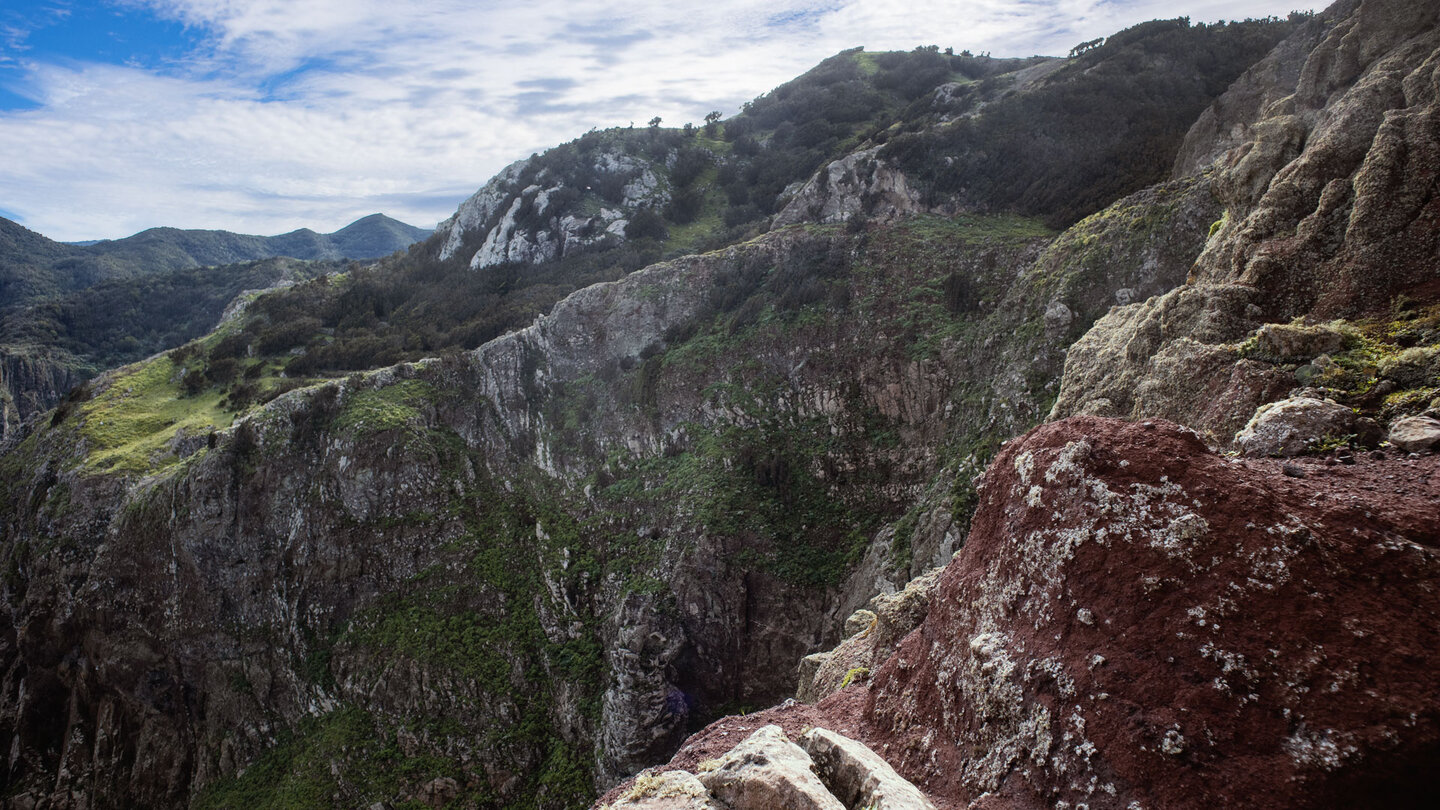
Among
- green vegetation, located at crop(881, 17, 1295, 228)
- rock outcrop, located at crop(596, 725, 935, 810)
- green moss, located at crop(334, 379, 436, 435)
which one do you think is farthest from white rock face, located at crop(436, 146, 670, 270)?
rock outcrop, located at crop(596, 725, 935, 810)

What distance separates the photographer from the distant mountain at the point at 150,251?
91438 millimetres

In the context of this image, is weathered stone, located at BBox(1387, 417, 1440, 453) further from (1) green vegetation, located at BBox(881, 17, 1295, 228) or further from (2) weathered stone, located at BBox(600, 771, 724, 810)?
(1) green vegetation, located at BBox(881, 17, 1295, 228)

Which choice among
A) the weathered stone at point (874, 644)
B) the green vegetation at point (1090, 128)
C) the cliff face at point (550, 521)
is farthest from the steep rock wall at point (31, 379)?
the green vegetation at point (1090, 128)

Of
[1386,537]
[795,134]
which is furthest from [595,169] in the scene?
[1386,537]

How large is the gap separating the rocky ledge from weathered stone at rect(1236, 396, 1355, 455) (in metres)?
0.42

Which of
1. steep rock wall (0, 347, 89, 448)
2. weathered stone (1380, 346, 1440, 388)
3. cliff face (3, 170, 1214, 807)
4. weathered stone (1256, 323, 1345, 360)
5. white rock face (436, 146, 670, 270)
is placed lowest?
cliff face (3, 170, 1214, 807)

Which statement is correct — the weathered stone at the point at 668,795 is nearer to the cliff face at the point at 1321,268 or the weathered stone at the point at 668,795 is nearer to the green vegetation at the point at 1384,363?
the cliff face at the point at 1321,268

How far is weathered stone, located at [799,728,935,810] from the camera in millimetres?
4539

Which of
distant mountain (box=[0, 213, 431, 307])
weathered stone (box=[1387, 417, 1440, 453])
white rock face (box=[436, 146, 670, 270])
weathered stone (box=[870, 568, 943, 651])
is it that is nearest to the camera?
weathered stone (box=[1387, 417, 1440, 453])

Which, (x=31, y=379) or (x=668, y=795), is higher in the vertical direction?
(x=31, y=379)

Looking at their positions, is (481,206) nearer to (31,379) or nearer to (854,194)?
(854,194)

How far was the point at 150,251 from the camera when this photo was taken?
112 metres

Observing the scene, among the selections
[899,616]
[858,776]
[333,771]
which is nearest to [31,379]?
[333,771]

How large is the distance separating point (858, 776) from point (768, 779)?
0.75 m
